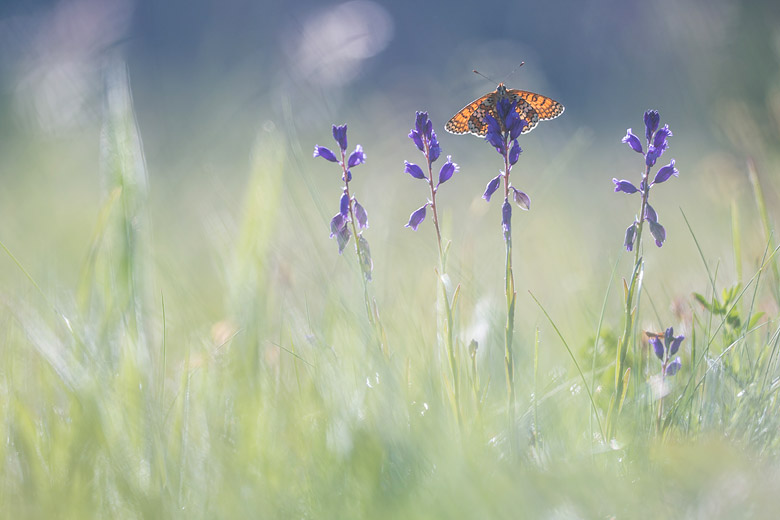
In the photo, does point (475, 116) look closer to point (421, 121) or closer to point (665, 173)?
point (421, 121)

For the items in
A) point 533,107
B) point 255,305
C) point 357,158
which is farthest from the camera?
point 533,107

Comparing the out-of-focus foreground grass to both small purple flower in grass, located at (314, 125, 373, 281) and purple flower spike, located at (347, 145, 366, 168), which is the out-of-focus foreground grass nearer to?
small purple flower in grass, located at (314, 125, 373, 281)

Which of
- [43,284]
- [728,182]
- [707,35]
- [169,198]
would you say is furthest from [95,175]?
[707,35]

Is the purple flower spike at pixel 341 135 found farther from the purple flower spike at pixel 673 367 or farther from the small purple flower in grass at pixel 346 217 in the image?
the purple flower spike at pixel 673 367

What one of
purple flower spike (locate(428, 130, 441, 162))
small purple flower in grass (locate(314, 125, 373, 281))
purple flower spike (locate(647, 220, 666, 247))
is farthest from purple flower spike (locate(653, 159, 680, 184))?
small purple flower in grass (locate(314, 125, 373, 281))

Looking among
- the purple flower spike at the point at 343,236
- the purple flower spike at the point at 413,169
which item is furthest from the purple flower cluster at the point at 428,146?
the purple flower spike at the point at 343,236

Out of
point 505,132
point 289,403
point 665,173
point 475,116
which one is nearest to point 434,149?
point 505,132
